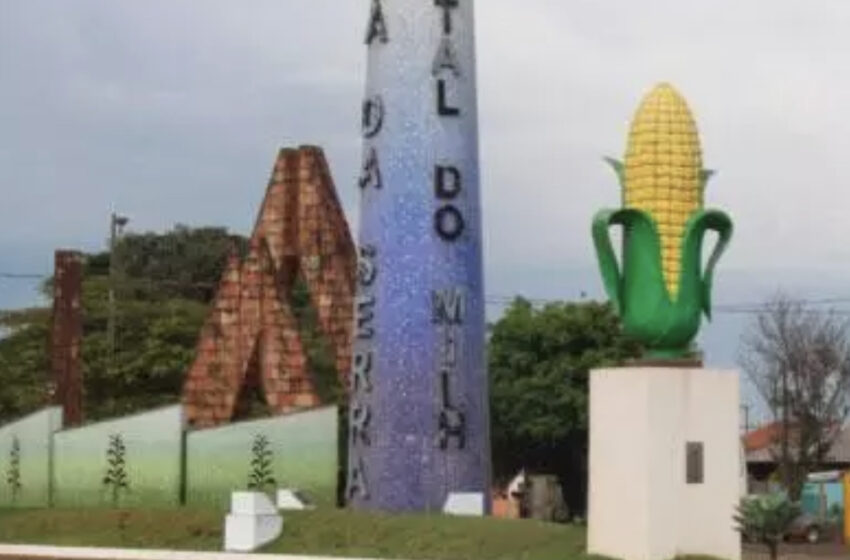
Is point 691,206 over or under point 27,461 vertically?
over

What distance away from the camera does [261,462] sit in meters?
29.0

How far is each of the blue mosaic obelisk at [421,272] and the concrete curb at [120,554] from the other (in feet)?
17.0

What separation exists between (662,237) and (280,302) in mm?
11254

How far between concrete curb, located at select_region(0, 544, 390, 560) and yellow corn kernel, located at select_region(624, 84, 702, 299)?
5736 millimetres

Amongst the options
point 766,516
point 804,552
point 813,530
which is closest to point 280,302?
point 766,516

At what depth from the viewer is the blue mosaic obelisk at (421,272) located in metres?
28.0

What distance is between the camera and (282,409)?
3066cm

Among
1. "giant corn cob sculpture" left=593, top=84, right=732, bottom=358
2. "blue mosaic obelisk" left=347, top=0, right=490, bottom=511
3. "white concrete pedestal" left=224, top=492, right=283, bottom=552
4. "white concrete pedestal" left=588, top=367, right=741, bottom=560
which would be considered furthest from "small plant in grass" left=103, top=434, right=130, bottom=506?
"giant corn cob sculpture" left=593, top=84, right=732, bottom=358

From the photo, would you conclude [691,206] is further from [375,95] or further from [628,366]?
[375,95]

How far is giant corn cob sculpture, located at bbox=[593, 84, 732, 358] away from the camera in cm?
2136

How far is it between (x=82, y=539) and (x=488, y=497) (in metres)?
6.45

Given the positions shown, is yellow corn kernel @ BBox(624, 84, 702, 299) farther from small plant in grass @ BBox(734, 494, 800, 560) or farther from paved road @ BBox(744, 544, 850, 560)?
paved road @ BBox(744, 544, 850, 560)

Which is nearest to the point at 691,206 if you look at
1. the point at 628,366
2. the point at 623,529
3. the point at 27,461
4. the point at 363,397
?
the point at 628,366

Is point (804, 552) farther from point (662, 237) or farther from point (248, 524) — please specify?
point (662, 237)
